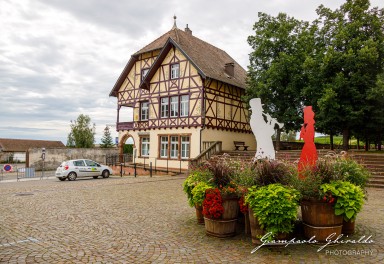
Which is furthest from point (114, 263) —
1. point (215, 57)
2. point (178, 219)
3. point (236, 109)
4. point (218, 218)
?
point (215, 57)

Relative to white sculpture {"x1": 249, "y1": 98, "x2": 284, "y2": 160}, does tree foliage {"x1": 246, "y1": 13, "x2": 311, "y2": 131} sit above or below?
above

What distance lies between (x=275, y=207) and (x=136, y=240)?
2714mm

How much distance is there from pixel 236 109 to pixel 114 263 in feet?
77.1

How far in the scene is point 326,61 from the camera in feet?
66.0

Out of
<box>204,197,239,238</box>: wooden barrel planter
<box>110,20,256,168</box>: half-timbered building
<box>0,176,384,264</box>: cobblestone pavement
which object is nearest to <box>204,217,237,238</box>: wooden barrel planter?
<box>204,197,239,238</box>: wooden barrel planter

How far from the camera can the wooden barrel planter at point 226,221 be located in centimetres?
623

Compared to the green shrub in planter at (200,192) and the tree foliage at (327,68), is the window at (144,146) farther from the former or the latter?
the green shrub in planter at (200,192)

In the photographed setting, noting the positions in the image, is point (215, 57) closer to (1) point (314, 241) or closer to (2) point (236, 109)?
(2) point (236, 109)

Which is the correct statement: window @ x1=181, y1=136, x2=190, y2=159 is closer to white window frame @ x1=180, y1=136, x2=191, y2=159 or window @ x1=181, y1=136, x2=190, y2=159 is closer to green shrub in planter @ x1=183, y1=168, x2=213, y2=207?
white window frame @ x1=180, y1=136, x2=191, y2=159

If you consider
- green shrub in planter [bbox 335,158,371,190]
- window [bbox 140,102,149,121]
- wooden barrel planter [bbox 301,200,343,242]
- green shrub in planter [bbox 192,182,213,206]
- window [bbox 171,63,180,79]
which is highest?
window [bbox 171,63,180,79]

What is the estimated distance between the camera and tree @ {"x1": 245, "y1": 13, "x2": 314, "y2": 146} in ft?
74.0

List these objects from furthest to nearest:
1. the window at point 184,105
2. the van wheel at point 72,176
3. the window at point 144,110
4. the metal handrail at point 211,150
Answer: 1. the window at point 144,110
2. the window at point 184,105
3. the metal handrail at point 211,150
4. the van wheel at point 72,176

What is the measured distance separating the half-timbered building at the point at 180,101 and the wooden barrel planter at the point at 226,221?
16.6 metres

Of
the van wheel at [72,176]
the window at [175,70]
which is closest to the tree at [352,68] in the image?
the window at [175,70]
